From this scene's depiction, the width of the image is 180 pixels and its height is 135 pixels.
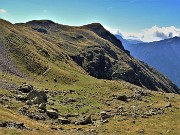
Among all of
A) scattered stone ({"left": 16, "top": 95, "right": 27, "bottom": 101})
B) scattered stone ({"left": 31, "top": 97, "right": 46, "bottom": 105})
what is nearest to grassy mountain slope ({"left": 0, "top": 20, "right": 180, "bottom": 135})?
scattered stone ({"left": 16, "top": 95, "right": 27, "bottom": 101})

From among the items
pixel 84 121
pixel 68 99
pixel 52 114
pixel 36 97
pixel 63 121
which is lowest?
pixel 63 121

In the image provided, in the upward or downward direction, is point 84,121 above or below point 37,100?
below

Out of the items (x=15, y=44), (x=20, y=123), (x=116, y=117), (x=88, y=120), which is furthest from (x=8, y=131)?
(x=15, y=44)

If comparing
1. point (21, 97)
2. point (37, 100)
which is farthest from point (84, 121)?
point (21, 97)

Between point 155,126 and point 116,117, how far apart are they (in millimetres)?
8045

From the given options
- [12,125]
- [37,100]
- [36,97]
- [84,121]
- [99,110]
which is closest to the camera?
[12,125]

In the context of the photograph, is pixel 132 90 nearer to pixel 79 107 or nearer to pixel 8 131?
pixel 79 107

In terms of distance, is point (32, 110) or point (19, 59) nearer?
point (32, 110)

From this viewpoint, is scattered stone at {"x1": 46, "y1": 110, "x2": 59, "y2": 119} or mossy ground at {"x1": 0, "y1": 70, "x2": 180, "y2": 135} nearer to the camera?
mossy ground at {"x1": 0, "y1": 70, "x2": 180, "y2": 135}

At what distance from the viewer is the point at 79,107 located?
74.1m

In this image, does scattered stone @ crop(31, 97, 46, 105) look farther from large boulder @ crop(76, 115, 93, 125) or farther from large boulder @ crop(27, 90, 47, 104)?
large boulder @ crop(76, 115, 93, 125)

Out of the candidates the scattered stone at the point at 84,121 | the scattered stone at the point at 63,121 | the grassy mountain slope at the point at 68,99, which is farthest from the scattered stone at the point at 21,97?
the scattered stone at the point at 84,121

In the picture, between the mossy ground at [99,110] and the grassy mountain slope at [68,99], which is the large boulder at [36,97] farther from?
the mossy ground at [99,110]

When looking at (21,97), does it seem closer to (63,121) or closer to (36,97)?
(36,97)
